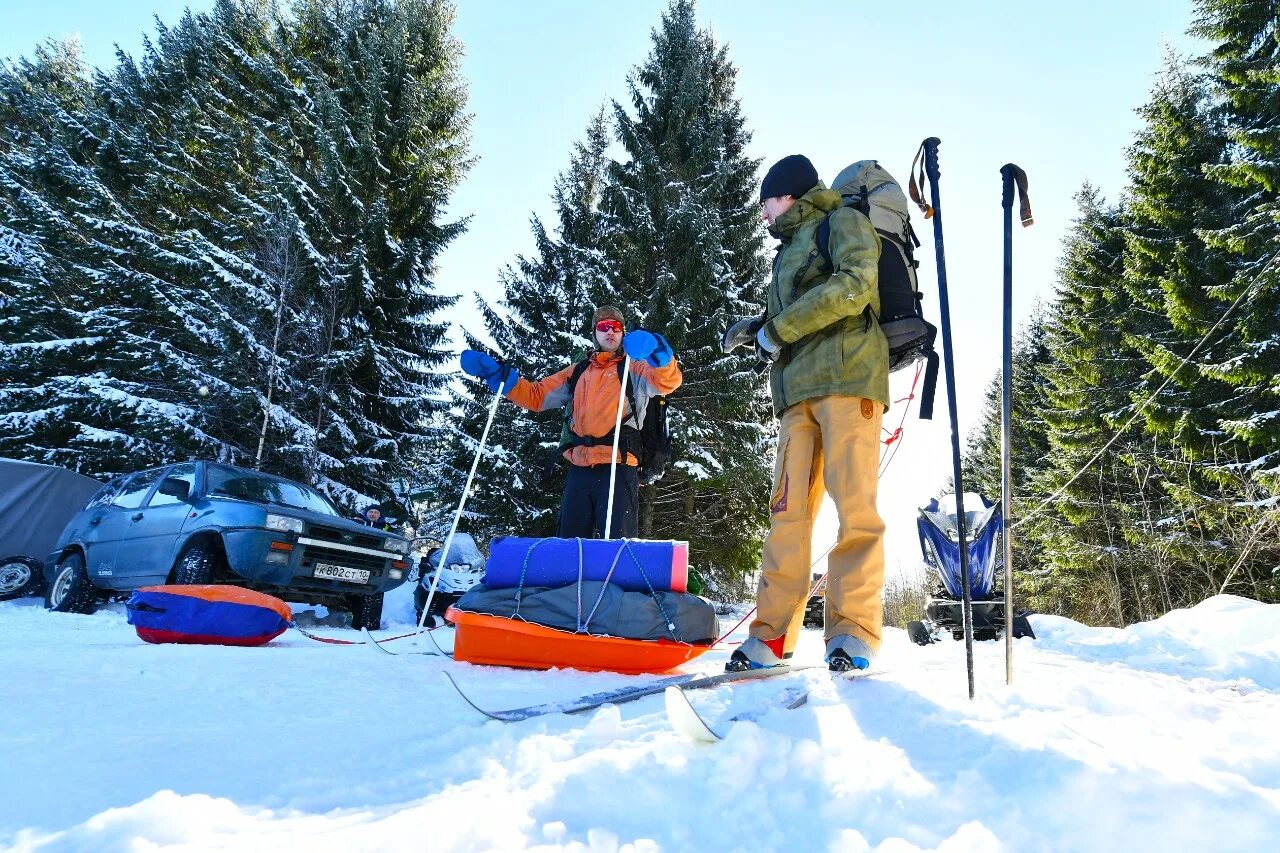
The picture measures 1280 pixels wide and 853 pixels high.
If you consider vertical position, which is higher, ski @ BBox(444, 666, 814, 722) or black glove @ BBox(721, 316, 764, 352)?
black glove @ BBox(721, 316, 764, 352)

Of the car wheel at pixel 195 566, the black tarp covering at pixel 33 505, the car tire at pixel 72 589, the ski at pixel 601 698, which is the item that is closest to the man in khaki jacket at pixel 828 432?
the ski at pixel 601 698

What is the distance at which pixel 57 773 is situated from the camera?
4.55 ft

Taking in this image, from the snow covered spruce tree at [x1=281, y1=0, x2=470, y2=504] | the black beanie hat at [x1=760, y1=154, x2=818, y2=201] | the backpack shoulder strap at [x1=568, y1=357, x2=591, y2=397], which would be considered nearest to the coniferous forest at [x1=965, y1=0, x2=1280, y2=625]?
the backpack shoulder strap at [x1=568, y1=357, x2=591, y2=397]

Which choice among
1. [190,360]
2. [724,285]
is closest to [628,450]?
[724,285]

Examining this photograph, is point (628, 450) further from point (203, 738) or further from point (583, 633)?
point (203, 738)

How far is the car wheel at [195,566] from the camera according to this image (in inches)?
223

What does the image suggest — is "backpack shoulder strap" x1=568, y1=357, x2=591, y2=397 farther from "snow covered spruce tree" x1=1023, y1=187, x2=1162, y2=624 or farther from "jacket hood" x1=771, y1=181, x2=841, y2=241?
"snow covered spruce tree" x1=1023, y1=187, x2=1162, y2=624

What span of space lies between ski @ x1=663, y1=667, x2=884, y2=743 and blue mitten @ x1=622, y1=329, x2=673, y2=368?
253cm

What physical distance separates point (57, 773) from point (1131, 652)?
559 cm

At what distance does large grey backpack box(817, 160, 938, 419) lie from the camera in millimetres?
3068

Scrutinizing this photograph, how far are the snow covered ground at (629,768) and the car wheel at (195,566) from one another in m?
3.31

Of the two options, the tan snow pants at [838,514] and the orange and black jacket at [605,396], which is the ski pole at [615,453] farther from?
the tan snow pants at [838,514]

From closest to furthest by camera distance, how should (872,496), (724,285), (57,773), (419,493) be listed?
(57,773)
(872,496)
(419,493)
(724,285)

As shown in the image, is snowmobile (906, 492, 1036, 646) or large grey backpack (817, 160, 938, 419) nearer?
large grey backpack (817, 160, 938, 419)
